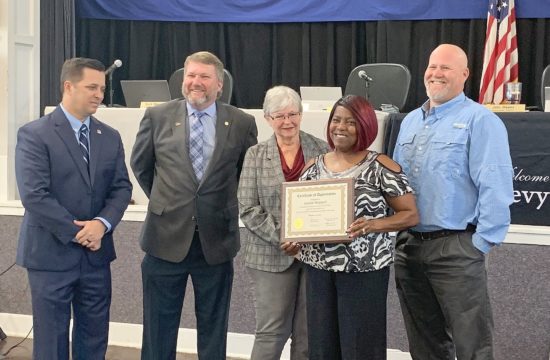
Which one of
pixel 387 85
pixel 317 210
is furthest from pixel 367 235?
pixel 387 85

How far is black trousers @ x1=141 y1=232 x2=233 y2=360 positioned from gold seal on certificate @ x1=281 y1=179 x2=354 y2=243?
2.01ft

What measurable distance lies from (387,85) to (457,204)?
3.08 metres

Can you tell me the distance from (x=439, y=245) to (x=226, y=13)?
15.7 feet

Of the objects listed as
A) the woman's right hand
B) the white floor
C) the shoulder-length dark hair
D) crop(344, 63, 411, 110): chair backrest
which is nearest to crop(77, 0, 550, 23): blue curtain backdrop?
crop(344, 63, 411, 110): chair backrest

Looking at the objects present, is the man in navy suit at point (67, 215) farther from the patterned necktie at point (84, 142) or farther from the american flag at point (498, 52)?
the american flag at point (498, 52)

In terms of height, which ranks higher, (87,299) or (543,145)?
(543,145)

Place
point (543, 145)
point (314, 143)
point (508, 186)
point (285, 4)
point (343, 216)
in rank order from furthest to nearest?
point (285, 4) < point (543, 145) < point (314, 143) < point (508, 186) < point (343, 216)

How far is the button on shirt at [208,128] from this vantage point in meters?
A: 3.18

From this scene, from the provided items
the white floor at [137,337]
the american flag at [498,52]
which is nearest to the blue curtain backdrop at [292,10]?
the american flag at [498,52]

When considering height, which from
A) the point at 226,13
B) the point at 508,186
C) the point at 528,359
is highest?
the point at 226,13

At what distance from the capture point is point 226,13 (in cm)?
716

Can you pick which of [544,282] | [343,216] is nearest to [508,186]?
[343,216]

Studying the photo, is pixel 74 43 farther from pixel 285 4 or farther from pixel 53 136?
pixel 53 136

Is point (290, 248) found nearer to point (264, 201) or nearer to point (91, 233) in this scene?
point (264, 201)
